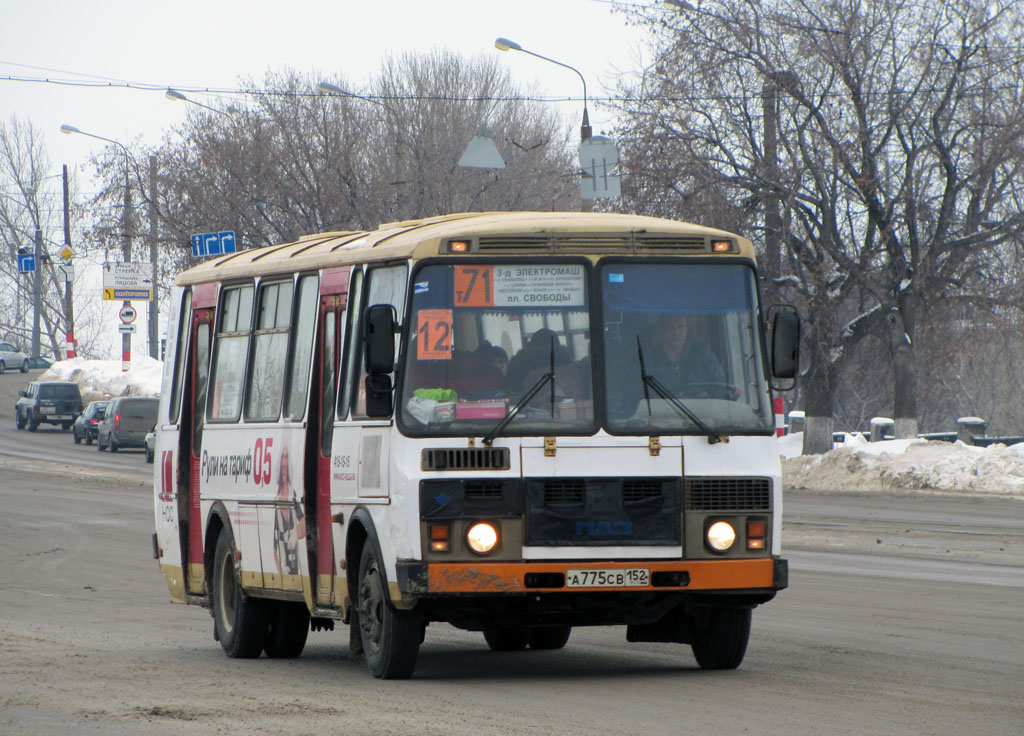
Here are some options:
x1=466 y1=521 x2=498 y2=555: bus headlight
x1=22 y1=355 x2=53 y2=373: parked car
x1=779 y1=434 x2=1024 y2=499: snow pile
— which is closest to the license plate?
x1=466 y1=521 x2=498 y2=555: bus headlight

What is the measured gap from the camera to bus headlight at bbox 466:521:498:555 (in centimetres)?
930

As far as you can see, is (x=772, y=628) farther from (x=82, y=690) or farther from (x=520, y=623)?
(x=82, y=690)

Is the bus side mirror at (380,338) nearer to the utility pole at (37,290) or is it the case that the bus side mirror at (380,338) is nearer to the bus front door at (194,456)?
the bus front door at (194,456)

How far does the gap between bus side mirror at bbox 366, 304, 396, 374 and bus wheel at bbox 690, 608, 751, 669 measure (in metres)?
2.51

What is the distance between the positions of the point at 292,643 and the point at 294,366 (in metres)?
2.11

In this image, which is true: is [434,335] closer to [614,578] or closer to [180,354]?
[614,578]

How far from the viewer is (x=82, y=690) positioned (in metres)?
9.25

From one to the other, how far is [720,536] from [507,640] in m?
3.08

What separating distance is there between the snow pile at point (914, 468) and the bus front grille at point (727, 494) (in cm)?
2140

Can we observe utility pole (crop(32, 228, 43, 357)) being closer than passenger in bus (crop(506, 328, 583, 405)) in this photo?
No

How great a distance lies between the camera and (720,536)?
9523mm

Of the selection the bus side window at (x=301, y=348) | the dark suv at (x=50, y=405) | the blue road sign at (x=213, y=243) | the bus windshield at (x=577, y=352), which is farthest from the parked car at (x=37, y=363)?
the bus windshield at (x=577, y=352)

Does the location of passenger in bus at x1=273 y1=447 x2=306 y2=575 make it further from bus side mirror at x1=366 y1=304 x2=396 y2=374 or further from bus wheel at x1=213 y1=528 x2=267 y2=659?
bus side mirror at x1=366 y1=304 x2=396 y2=374

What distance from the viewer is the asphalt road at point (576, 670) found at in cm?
798
